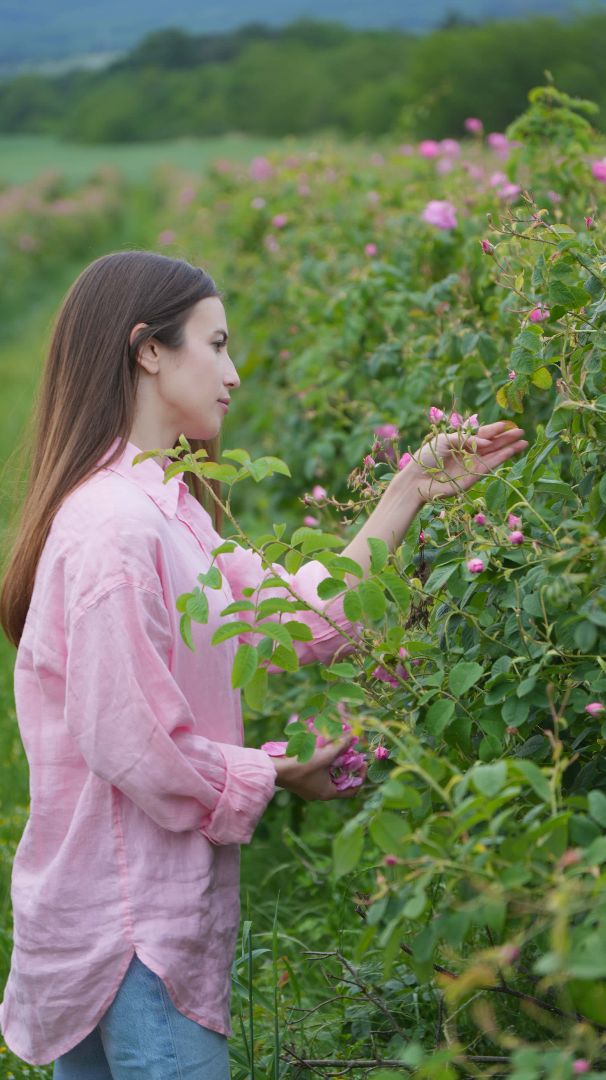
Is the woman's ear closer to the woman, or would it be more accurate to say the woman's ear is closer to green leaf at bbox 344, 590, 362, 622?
the woman

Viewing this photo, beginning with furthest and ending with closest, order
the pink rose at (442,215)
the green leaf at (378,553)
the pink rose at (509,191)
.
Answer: the pink rose at (442,215) < the pink rose at (509,191) < the green leaf at (378,553)

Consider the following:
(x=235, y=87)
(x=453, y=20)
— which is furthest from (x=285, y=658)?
(x=235, y=87)

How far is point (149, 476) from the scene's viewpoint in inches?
70.5

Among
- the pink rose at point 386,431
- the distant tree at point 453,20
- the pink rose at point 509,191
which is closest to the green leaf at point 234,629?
the pink rose at point 386,431

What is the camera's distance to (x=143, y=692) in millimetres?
1616

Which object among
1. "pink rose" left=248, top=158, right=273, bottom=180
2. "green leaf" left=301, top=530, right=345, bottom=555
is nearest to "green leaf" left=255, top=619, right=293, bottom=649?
"green leaf" left=301, top=530, right=345, bottom=555

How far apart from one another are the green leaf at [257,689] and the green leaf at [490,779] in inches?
17.8

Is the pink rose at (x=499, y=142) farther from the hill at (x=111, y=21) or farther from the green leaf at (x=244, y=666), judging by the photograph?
the hill at (x=111, y=21)

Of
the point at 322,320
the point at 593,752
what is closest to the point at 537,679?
the point at 593,752

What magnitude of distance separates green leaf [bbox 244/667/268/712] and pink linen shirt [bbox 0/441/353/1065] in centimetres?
13

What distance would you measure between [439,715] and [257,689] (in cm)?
22

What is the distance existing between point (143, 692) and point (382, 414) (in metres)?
1.63

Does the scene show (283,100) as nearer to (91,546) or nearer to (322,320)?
(322,320)

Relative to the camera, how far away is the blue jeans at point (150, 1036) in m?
1.64
